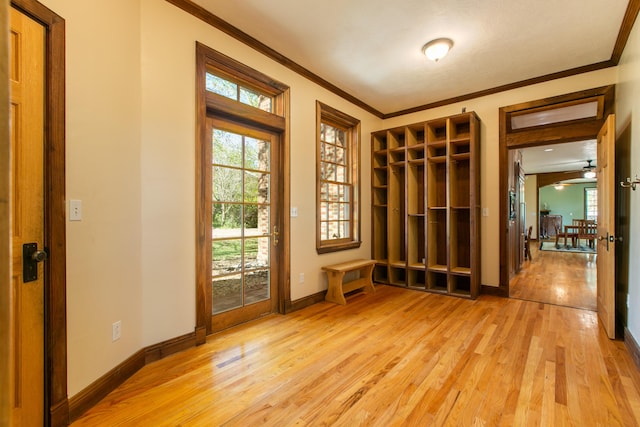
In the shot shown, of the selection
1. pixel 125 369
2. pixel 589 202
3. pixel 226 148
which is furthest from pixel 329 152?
pixel 589 202

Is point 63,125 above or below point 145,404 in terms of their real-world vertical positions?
above

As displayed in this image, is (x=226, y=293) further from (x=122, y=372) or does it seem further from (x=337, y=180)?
(x=337, y=180)

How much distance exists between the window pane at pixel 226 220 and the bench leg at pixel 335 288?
137 cm

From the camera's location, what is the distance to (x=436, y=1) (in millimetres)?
2477

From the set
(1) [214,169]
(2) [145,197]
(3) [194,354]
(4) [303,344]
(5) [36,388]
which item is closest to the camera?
(5) [36,388]

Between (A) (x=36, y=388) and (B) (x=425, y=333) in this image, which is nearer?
(A) (x=36, y=388)

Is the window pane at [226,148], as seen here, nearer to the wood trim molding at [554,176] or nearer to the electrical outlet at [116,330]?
the electrical outlet at [116,330]

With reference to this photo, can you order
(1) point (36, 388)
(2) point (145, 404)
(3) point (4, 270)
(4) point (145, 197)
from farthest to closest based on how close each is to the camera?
(4) point (145, 197), (2) point (145, 404), (1) point (36, 388), (3) point (4, 270)

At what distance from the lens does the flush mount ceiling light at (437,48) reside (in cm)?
299

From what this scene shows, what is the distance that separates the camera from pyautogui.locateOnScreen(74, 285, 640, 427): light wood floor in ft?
5.61

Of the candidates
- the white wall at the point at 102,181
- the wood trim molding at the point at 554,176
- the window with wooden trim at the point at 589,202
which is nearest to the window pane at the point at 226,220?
the white wall at the point at 102,181

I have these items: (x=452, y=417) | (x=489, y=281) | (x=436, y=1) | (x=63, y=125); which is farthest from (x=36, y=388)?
(x=489, y=281)

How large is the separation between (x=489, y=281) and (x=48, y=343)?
15.1 feet

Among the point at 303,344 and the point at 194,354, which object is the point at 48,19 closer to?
the point at 194,354
